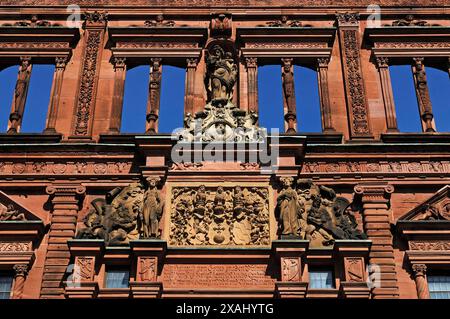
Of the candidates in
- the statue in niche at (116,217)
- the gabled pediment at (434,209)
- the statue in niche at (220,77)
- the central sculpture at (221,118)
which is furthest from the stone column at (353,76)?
the statue in niche at (116,217)

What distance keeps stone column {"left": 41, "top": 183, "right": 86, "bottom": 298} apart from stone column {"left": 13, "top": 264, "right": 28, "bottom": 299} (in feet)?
1.38

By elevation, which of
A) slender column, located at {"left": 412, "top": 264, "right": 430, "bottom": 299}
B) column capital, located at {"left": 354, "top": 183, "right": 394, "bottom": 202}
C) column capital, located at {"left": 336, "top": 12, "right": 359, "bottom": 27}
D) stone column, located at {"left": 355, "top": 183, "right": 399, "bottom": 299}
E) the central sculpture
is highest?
column capital, located at {"left": 336, "top": 12, "right": 359, "bottom": 27}

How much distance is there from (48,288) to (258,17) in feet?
30.1

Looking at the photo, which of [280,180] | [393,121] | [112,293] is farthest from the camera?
[393,121]

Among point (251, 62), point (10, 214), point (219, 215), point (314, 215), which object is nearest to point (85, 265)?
point (10, 214)

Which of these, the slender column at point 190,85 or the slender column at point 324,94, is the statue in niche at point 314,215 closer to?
the slender column at point 324,94

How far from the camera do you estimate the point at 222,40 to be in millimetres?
19906

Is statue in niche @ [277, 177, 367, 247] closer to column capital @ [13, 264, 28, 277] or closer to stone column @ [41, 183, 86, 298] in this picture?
stone column @ [41, 183, 86, 298]

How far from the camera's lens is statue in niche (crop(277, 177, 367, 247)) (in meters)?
16.1

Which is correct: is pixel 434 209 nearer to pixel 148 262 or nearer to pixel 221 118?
pixel 221 118

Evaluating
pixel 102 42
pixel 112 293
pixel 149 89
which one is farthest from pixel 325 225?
pixel 102 42

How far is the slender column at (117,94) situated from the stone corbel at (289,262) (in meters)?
5.13

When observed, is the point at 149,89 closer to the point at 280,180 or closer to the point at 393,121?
the point at 280,180

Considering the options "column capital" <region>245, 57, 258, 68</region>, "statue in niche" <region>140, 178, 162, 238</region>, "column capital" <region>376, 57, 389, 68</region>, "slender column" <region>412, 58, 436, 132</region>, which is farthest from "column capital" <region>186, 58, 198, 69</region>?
"slender column" <region>412, 58, 436, 132</region>
